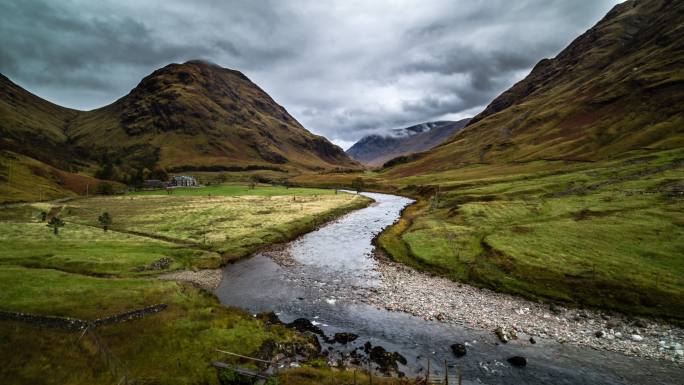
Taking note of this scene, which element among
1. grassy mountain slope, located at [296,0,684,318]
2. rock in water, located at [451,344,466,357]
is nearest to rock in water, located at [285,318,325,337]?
rock in water, located at [451,344,466,357]

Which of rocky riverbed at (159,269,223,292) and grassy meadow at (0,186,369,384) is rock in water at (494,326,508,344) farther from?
rocky riverbed at (159,269,223,292)

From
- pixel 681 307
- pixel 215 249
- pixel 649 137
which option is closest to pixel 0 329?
pixel 215 249

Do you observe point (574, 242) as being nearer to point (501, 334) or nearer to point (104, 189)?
point (501, 334)

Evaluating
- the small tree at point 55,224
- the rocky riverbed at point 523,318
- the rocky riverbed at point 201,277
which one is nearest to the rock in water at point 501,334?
the rocky riverbed at point 523,318

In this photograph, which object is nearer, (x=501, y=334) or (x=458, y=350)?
(x=458, y=350)

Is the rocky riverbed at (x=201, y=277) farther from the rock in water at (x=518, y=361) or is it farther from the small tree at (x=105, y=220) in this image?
the small tree at (x=105, y=220)

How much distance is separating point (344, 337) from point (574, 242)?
127 feet

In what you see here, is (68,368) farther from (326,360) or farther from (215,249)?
(215,249)

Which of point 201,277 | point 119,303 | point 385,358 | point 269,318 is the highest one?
point 119,303

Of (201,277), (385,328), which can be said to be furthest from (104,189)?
(385,328)

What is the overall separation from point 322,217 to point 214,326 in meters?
65.6

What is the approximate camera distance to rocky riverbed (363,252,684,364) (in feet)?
95.3

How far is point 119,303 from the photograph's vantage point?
34.1m

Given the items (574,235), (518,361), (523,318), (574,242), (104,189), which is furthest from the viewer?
(104,189)
